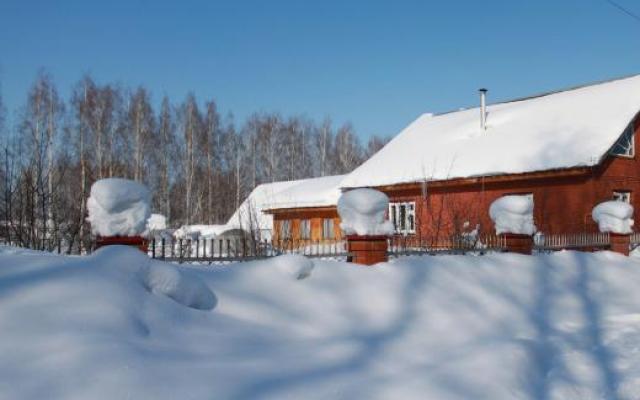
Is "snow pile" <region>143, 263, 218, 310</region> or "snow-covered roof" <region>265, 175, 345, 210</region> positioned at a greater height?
"snow-covered roof" <region>265, 175, 345, 210</region>

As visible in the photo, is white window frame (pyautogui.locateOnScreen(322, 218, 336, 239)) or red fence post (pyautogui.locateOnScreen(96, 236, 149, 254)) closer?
red fence post (pyautogui.locateOnScreen(96, 236, 149, 254))

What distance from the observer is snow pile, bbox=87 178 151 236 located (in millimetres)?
6047

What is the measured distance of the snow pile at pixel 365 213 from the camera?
768 centimetres

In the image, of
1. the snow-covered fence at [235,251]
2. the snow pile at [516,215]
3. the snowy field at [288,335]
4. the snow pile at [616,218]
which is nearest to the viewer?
the snowy field at [288,335]

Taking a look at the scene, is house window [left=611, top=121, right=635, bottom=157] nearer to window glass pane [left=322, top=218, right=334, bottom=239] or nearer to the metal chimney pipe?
the metal chimney pipe

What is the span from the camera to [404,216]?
798 inches

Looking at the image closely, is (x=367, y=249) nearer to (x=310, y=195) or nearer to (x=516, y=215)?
(x=516, y=215)

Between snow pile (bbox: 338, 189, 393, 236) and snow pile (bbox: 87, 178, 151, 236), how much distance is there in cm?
279

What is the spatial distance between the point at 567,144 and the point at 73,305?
1556 centimetres

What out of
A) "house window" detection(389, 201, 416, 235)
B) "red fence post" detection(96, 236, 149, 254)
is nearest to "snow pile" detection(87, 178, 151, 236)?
"red fence post" detection(96, 236, 149, 254)

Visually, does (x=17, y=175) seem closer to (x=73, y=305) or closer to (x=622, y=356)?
(x=73, y=305)

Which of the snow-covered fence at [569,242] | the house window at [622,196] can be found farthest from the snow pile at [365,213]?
the house window at [622,196]

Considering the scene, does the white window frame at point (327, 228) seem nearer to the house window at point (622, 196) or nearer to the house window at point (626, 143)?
the house window at point (622, 196)

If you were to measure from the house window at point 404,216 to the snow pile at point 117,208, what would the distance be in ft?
47.3
